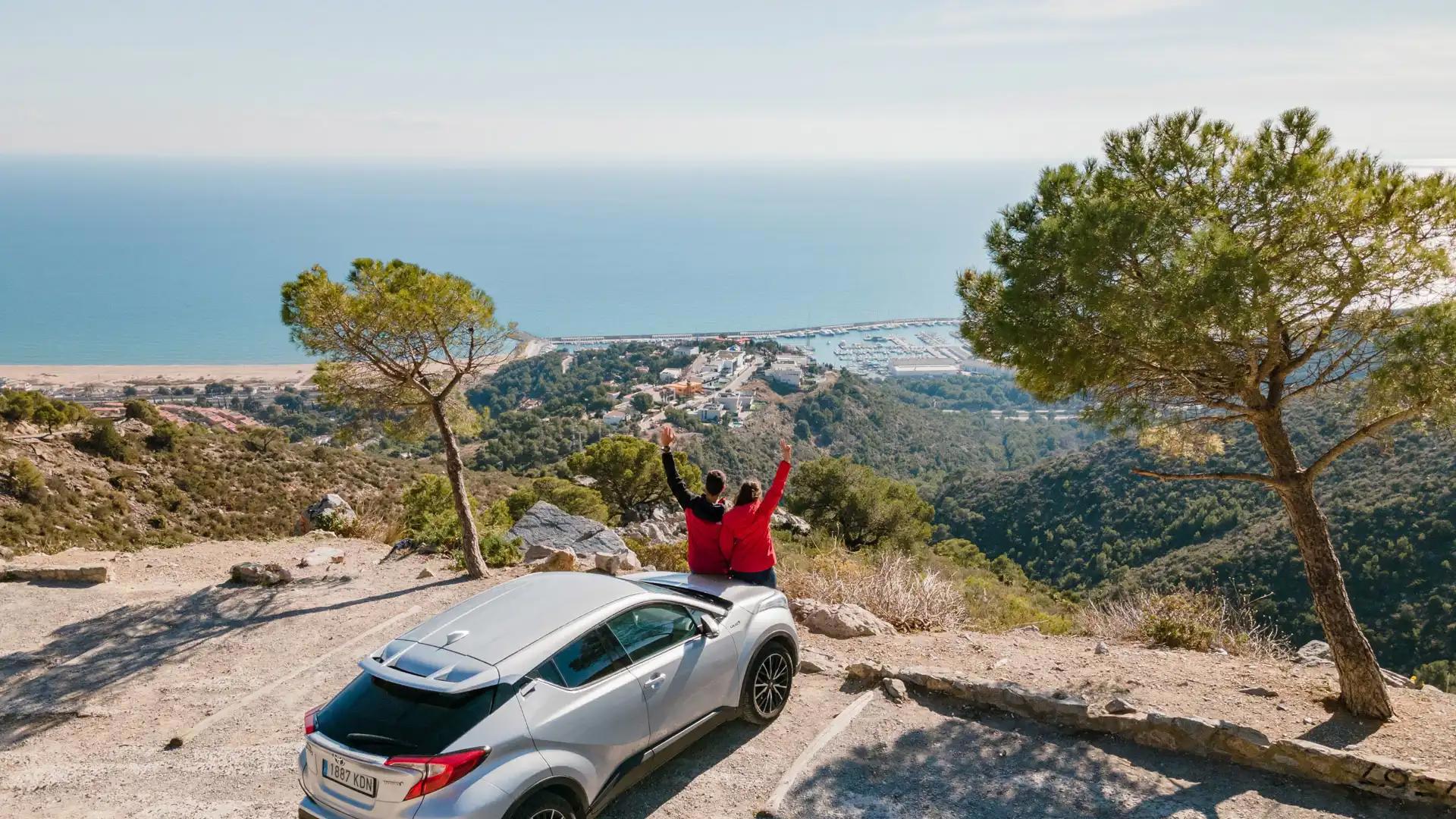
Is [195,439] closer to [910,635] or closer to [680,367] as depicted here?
[910,635]

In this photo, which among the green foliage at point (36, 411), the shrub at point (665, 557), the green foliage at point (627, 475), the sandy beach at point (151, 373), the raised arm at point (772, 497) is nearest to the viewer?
the raised arm at point (772, 497)

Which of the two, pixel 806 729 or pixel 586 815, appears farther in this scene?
pixel 806 729

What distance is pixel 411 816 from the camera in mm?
3781

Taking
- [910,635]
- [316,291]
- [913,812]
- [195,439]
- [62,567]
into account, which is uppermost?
[316,291]

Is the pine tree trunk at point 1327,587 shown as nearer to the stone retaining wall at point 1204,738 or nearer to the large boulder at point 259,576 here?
the stone retaining wall at point 1204,738

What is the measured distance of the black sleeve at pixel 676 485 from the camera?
7.21 m

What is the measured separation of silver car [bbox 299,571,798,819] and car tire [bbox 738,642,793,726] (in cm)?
4


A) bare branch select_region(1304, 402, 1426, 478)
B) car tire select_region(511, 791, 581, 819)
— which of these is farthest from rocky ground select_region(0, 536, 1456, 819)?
bare branch select_region(1304, 402, 1426, 478)

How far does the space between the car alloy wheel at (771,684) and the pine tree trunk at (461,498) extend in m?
6.35

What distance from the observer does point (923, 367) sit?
370ft

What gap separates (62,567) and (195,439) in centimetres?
1690

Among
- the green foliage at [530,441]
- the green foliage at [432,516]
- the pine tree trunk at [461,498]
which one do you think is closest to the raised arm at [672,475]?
the pine tree trunk at [461,498]

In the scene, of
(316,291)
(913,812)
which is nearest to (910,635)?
(913,812)

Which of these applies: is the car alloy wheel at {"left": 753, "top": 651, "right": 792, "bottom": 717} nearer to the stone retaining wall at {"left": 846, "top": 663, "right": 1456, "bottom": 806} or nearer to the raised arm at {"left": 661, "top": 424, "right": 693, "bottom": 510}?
the stone retaining wall at {"left": 846, "top": 663, "right": 1456, "bottom": 806}
